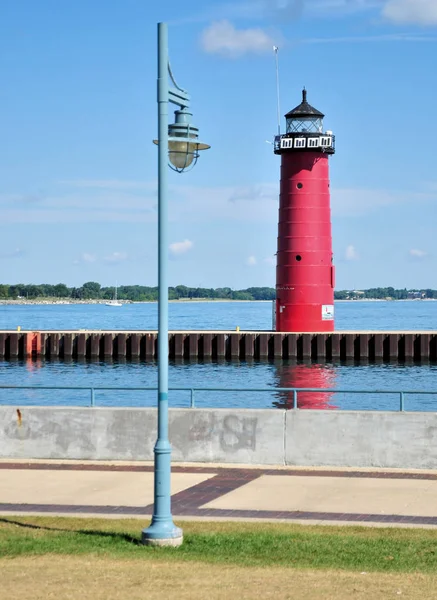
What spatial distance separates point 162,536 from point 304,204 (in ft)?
149

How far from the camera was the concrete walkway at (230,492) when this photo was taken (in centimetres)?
1384

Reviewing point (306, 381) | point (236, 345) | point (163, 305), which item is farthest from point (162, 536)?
point (236, 345)

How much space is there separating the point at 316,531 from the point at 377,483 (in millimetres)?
3985

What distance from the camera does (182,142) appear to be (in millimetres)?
13102

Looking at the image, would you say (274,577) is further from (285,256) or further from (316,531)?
(285,256)

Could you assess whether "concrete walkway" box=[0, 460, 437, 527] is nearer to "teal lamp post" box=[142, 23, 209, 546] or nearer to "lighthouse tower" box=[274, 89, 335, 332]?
"teal lamp post" box=[142, 23, 209, 546]

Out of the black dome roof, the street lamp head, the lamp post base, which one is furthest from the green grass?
the black dome roof

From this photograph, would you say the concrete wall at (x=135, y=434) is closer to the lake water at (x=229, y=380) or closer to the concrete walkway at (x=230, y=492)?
the concrete walkway at (x=230, y=492)

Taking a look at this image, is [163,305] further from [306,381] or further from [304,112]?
[304,112]

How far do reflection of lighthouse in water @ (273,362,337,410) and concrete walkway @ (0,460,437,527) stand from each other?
27.7 m

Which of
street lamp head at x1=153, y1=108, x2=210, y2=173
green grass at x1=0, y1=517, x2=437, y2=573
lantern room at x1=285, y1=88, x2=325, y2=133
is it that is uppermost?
lantern room at x1=285, y1=88, x2=325, y2=133

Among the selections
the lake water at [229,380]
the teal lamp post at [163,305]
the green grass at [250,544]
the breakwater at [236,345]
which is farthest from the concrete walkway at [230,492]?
the breakwater at [236,345]

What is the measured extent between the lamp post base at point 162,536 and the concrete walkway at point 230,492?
1588mm

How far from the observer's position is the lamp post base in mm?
11852
